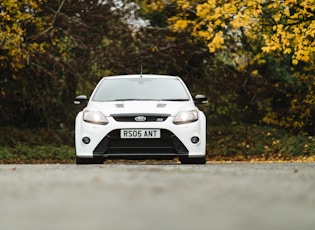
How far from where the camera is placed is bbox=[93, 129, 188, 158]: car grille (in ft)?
40.4

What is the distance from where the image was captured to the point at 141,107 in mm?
12570

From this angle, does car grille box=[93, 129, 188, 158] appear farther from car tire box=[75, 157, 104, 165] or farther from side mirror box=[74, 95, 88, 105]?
side mirror box=[74, 95, 88, 105]

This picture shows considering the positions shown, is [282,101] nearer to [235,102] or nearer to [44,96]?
[235,102]

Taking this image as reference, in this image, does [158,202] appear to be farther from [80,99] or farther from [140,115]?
[80,99]

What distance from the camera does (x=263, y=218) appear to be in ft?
15.5

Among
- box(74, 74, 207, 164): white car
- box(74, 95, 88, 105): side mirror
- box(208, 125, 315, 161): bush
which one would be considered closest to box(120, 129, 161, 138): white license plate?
box(74, 74, 207, 164): white car

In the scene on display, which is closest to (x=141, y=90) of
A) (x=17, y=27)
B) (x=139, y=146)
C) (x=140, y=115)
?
→ (x=140, y=115)

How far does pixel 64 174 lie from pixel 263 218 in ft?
13.7

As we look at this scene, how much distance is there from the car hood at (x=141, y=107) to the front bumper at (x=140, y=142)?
17cm

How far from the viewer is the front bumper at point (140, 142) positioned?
40.4ft

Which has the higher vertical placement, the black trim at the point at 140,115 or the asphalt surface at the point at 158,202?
the asphalt surface at the point at 158,202

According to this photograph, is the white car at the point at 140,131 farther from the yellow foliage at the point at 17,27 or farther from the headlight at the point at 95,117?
the yellow foliage at the point at 17,27

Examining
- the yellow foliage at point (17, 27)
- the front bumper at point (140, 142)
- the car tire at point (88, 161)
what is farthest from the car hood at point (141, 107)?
the yellow foliage at point (17, 27)

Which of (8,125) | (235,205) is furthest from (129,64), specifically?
(235,205)
